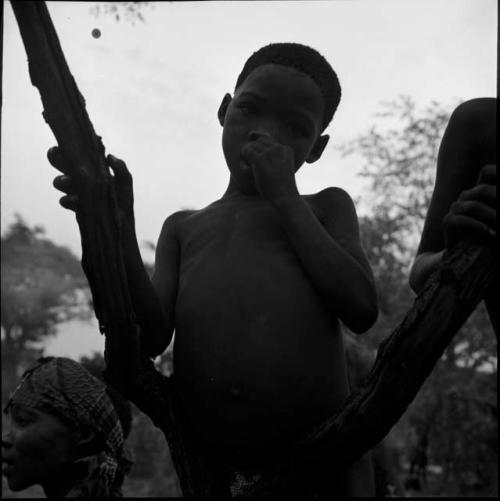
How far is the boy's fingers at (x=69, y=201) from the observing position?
1410 millimetres

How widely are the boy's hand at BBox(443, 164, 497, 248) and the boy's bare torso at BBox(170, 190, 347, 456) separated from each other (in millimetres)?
462

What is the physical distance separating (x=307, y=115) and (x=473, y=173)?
0.49 m

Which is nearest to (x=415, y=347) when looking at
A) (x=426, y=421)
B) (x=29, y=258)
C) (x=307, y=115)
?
(x=307, y=115)

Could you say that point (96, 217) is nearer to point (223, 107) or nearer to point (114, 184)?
point (114, 184)

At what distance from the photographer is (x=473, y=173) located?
65.7 inches

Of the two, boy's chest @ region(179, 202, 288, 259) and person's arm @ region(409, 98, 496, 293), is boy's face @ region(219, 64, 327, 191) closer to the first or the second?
boy's chest @ region(179, 202, 288, 259)

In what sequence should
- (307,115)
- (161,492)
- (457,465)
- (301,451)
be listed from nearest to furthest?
(301,451) → (307,115) → (457,465) → (161,492)

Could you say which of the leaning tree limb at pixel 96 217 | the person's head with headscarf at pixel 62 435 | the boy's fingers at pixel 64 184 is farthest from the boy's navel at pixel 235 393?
the person's head with headscarf at pixel 62 435

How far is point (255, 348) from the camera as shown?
1616 millimetres

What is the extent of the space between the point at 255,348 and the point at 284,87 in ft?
2.45

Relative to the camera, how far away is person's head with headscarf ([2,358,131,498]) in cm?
202

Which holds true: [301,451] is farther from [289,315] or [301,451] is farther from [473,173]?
[473,173]

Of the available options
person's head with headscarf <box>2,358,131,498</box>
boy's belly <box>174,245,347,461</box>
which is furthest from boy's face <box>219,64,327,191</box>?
person's head with headscarf <box>2,358,131,498</box>

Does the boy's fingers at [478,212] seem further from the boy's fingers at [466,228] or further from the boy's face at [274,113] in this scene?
the boy's face at [274,113]
